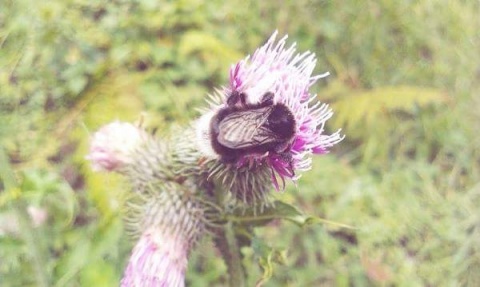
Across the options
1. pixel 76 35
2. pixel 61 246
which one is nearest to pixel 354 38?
pixel 76 35

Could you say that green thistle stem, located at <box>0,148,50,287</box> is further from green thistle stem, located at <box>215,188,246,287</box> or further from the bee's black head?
the bee's black head

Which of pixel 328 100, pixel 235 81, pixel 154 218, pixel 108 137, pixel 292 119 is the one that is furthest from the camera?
pixel 328 100

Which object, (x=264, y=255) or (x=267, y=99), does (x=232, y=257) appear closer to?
(x=264, y=255)

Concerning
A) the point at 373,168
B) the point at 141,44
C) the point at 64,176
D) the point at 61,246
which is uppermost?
the point at 141,44

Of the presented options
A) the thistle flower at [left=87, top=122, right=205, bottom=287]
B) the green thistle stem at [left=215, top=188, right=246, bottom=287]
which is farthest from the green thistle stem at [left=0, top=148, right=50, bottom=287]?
the green thistle stem at [left=215, top=188, right=246, bottom=287]

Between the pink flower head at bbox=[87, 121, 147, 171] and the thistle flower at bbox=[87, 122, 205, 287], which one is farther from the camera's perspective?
the pink flower head at bbox=[87, 121, 147, 171]

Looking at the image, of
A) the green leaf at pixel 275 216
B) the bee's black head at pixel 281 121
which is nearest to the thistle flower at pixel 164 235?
the green leaf at pixel 275 216

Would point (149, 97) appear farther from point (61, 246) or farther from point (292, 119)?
point (292, 119)
